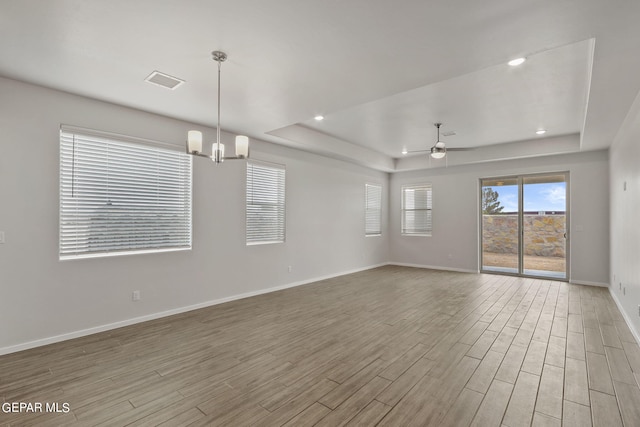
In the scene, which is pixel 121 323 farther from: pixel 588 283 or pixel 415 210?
pixel 588 283

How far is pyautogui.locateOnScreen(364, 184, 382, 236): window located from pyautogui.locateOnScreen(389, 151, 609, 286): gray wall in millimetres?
578

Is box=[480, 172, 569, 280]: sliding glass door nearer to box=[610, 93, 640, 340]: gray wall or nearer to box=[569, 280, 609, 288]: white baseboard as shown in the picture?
box=[569, 280, 609, 288]: white baseboard

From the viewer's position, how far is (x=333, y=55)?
269cm

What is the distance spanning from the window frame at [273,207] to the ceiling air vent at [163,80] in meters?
2.14

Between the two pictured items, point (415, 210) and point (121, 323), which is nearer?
point (121, 323)

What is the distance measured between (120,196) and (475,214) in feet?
24.2

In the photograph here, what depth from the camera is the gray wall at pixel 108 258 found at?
3.17 m

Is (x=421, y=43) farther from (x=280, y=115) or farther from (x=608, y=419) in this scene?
(x=608, y=419)

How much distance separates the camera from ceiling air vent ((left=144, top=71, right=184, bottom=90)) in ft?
10.0

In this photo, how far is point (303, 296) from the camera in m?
5.32

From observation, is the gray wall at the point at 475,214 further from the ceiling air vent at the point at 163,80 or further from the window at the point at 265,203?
the ceiling air vent at the point at 163,80

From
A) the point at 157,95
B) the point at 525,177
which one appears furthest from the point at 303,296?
the point at 525,177

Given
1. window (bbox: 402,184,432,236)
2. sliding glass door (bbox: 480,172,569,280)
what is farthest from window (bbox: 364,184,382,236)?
sliding glass door (bbox: 480,172,569,280)

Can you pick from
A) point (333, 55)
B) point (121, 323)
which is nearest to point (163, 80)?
point (333, 55)
